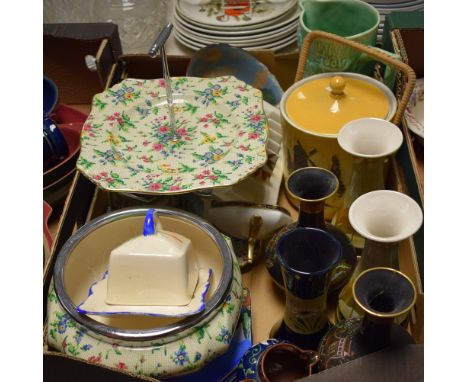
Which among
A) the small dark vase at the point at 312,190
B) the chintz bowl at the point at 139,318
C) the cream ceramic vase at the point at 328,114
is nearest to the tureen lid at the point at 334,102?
the cream ceramic vase at the point at 328,114

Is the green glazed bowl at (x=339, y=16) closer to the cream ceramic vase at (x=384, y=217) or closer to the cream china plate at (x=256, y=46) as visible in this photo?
the cream china plate at (x=256, y=46)

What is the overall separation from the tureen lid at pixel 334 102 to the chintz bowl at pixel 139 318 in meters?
0.21

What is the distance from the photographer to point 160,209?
2.21 feet

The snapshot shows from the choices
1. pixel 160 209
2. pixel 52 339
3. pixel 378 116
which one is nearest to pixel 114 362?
pixel 52 339

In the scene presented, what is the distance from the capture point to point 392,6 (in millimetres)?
1023

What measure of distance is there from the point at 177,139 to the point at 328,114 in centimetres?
21

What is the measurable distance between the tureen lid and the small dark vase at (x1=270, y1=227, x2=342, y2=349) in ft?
0.69

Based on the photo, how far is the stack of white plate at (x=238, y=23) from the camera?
101 centimetres

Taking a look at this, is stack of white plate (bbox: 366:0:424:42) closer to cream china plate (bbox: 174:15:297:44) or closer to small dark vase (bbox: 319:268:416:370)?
cream china plate (bbox: 174:15:297:44)

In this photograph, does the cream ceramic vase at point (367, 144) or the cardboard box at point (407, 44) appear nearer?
the cream ceramic vase at point (367, 144)

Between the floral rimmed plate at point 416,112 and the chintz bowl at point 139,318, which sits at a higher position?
Answer: the floral rimmed plate at point 416,112

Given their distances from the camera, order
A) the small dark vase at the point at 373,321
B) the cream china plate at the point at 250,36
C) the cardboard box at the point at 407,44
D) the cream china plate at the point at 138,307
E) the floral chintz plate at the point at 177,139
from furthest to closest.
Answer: the cream china plate at the point at 250,36 < the cardboard box at the point at 407,44 < the floral chintz plate at the point at 177,139 < the cream china plate at the point at 138,307 < the small dark vase at the point at 373,321

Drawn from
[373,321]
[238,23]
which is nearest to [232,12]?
[238,23]

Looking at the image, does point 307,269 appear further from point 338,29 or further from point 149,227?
point 338,29
